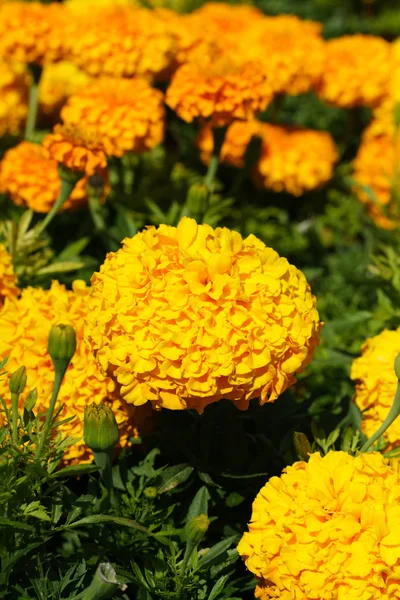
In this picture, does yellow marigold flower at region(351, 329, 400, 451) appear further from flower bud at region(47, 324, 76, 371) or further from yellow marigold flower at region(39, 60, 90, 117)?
yellow marigold flower at region(39, 60, 90, 117)

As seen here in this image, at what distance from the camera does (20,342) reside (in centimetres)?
155

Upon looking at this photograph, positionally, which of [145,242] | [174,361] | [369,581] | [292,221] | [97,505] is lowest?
[292,221]

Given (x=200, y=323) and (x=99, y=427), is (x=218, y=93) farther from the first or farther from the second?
(x=99, y=427)

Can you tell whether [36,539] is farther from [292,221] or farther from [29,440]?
[292,221]

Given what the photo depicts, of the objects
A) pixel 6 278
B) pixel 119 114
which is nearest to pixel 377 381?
pixel 6 278

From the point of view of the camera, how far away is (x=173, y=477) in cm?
149

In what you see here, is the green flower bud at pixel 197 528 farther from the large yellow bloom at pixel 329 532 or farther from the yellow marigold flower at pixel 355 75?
the yellow marigold flower at pixel 355 75

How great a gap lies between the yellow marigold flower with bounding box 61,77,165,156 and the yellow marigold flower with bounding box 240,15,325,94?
23.0 inches

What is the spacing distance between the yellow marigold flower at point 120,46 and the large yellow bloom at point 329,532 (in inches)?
58.1

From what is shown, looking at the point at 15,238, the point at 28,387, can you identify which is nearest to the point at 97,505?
the point at 28,387

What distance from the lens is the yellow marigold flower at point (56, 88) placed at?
9.36 feet

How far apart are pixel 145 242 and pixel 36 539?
558 millimetres

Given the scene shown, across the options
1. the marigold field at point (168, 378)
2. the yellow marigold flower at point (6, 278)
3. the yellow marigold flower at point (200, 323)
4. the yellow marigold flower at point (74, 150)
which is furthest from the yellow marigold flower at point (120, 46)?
the yellow marigold flower at point (200, 323)

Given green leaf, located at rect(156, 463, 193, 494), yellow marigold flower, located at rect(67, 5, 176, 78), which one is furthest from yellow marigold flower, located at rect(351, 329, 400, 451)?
yellow marigold flower, located at rect(67, 5, 176, 78)
